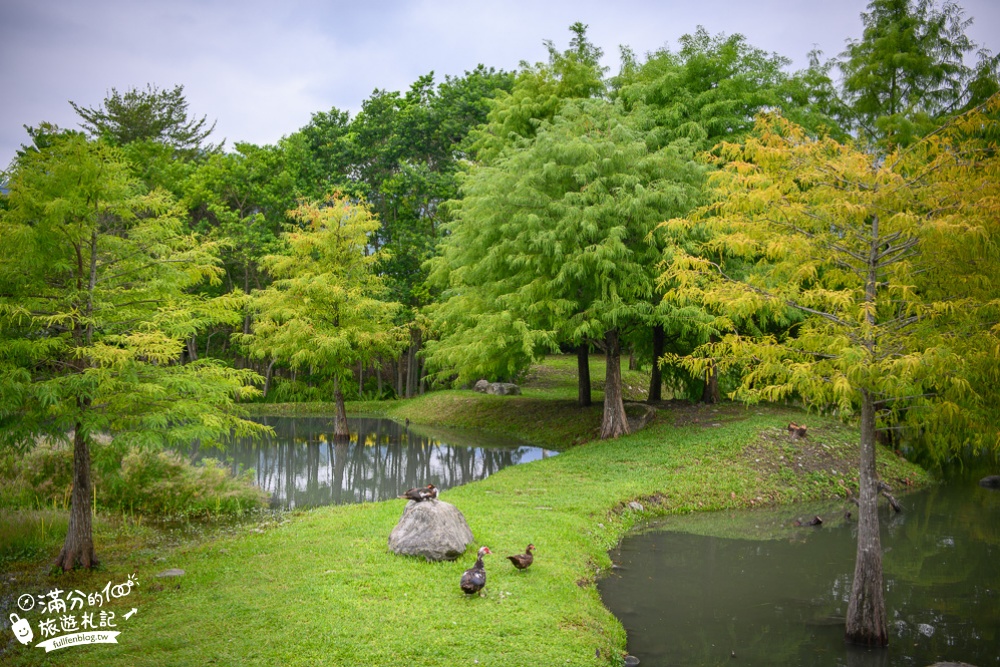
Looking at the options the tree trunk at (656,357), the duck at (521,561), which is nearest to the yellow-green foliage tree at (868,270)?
the duck at (521,561)

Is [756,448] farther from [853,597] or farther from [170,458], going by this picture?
[170,458]

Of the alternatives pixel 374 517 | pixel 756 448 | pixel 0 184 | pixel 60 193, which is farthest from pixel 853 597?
pixel 0 184

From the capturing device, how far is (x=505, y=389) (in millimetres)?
35625

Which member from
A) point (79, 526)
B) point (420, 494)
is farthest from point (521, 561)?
point (79, 526)

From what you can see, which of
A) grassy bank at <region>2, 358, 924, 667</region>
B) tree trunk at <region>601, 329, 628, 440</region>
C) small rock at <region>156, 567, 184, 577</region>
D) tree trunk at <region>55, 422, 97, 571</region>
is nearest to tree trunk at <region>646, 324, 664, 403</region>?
tree trunk at <region>601, 329, 628, 440</region>

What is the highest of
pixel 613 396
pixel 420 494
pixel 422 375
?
pixel 613 396

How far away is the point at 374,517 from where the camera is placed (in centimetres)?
1361

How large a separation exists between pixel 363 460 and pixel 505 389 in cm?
1278

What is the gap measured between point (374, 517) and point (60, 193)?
26.2ft

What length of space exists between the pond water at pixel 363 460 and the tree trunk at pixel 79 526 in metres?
5.89

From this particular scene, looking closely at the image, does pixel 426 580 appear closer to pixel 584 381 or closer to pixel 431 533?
pixel 431 533

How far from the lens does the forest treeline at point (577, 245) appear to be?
9172mm

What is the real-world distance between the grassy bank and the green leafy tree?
2.19 meters

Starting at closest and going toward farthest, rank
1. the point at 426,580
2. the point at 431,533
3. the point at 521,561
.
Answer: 1. the point at 426,580
2. the point at 521,561
3. the point at 431,533
